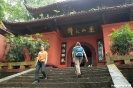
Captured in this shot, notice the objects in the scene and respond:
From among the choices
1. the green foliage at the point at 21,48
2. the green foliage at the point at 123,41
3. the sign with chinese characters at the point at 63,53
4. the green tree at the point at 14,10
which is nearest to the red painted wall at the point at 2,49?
the green foliage at the point at 21,48

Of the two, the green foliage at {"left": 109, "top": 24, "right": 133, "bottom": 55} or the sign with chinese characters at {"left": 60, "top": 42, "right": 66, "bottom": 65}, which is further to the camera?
the sign with chinese characters at {"left": 60, "top": 42, "right": 66, "bottom": 65}

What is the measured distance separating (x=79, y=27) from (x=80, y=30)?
288 mm

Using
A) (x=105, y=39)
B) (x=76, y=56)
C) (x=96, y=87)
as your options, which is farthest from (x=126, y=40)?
(x=96, y=87)

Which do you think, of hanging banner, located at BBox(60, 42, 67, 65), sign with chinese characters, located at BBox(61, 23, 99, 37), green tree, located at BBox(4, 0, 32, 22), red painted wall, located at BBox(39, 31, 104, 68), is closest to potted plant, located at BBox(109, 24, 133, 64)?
red painted wall, located at BBox(39, 31, 104, 68)

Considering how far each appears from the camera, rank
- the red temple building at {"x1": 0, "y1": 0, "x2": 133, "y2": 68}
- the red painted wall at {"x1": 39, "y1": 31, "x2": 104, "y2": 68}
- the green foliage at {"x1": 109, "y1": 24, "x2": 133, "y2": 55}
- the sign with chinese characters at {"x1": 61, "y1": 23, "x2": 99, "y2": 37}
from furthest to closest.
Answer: the sign with chinese characters at {"x1": 61, "y1": 23, "x2": 99, "y2": 37} → the red painted wall at {"x1": 39, "y1": 31, "x2": 104, "y2": 68} → the red temple building at {"x1": 0, "y1": 0, "x2": 133, "y2": 68} → the green foliage at {"x1": 109, "y1": 24, "x2": 133, "y2": 55}

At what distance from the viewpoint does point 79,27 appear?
10219mm

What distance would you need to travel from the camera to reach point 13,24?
9.95 metres

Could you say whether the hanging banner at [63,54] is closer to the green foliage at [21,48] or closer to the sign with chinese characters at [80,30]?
the sign with chinese characters at [80,30]

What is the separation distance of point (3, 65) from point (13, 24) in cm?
321

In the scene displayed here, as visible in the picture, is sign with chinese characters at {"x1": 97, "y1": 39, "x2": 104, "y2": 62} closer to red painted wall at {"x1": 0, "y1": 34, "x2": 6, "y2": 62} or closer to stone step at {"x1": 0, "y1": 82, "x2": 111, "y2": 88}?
stone step at {"x1": 0, "y1": 82, "x2": 111, "y2": 88}

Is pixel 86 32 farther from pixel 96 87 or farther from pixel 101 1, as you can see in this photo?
pixel 96 87

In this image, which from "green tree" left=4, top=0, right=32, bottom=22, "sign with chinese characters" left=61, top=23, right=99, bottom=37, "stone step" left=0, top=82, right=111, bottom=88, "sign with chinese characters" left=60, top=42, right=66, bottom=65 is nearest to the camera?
"stone step" left=0, top=82, right=111, bottom=88

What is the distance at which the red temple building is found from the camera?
28.7 ft

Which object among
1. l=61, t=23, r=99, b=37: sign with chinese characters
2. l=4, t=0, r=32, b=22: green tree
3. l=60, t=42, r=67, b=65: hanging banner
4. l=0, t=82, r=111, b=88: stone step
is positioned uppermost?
l=4, t=0, r=32, b=22: green tree
